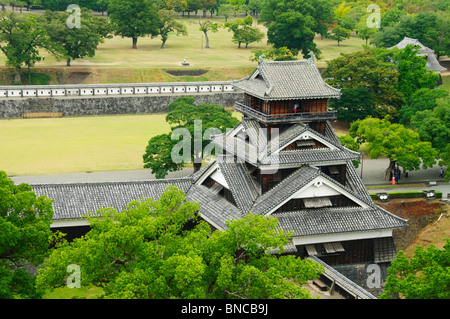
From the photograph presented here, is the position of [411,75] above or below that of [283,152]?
below

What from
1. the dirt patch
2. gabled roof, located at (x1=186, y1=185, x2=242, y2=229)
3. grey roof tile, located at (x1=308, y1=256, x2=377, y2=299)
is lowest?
the dirt patch

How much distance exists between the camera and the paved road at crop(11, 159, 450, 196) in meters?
45.2

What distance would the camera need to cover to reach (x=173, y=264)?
23.2 meters

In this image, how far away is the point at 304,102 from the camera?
33.7m

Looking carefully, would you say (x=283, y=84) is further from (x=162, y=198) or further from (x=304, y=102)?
(x=162, y=198)

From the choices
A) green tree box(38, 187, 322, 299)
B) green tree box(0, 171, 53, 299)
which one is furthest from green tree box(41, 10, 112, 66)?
green tree box(38, 187, 322, 299)

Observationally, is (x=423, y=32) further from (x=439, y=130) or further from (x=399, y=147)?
(x=399, y=147)

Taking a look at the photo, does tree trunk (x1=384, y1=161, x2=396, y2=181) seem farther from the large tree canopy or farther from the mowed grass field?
the mowed grass field

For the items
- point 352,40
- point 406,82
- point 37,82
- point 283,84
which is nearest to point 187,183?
point 283,84

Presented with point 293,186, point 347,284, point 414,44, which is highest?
point 414,44

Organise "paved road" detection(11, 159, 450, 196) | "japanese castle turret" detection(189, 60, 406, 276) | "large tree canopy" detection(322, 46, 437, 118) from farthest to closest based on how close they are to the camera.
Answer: "large tree canopy" detection(322, 46, 437, 118) → "paved road" detection(11, 159, 450, 196) → "japanese castle turret" detection(189, 60, 406, 276)

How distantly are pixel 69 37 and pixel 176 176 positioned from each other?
31880 mm

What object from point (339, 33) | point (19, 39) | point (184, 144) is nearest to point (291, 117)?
point (184, 144)

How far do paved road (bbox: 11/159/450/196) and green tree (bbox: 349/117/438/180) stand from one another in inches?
35.7
